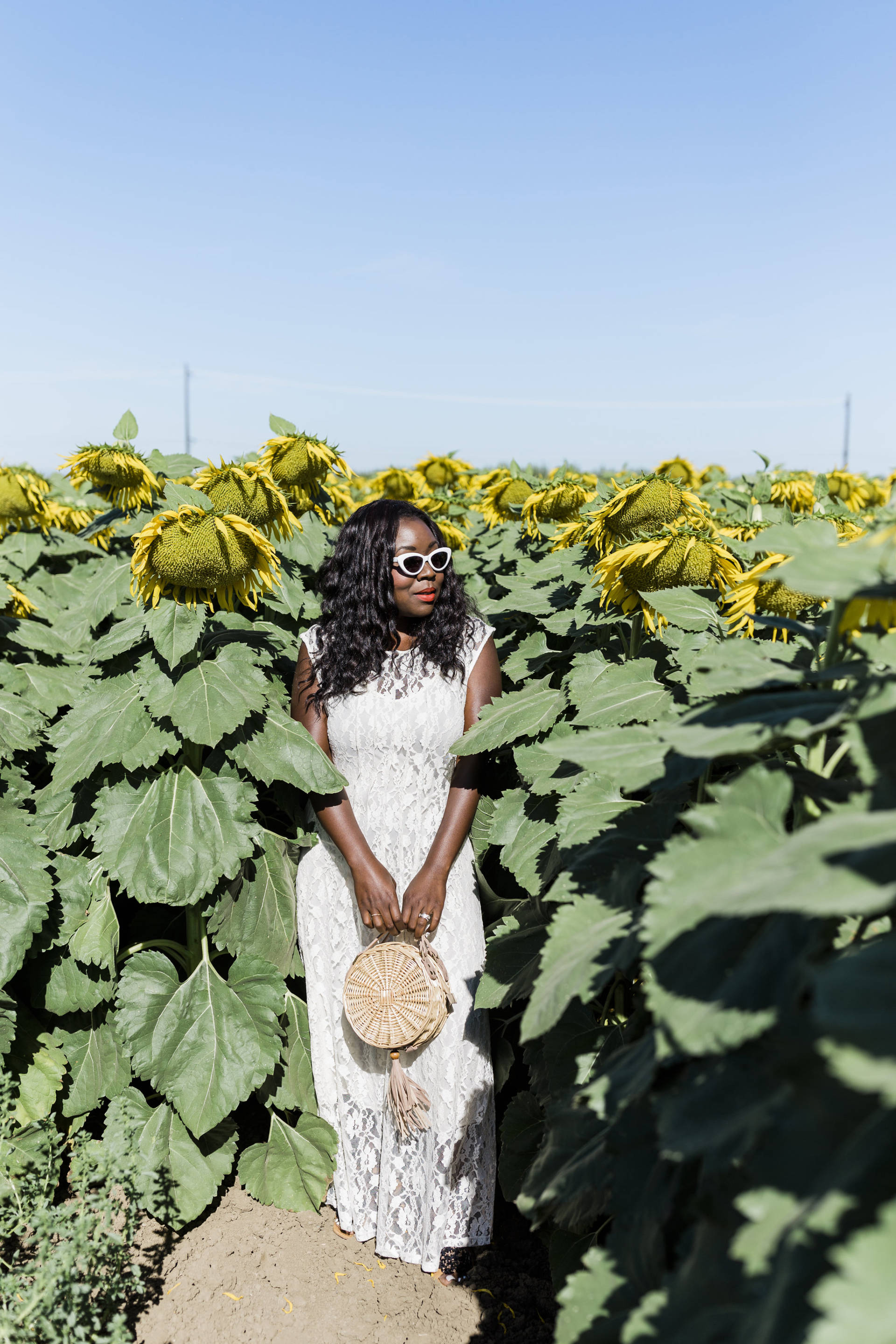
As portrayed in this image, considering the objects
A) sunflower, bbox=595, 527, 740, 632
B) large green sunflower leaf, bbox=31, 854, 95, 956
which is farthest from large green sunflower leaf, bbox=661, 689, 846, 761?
large green sunflower leaf, bbox=31, 854, 95, 956

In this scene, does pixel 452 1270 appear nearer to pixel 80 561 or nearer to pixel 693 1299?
pixel 693 1299

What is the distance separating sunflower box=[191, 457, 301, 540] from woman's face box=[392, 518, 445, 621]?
422 millimetres

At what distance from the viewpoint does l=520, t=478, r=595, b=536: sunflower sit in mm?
4078

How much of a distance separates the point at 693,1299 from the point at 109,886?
248cm

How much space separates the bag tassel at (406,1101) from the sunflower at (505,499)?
2.96 meters

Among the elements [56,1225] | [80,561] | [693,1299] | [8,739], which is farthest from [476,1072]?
[80,561]

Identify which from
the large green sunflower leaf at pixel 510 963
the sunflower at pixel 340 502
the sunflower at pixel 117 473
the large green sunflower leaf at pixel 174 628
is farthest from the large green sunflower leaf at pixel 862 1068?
the sunflower at pixel 340 502

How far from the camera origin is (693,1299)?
36.2 inches

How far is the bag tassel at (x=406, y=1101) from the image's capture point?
2.79m

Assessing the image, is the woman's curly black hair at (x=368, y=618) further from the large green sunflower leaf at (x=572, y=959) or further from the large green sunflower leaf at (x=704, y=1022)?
the large green sunflower leaf at (x=704, y=1022)

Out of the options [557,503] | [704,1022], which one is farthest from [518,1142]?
[557,503]

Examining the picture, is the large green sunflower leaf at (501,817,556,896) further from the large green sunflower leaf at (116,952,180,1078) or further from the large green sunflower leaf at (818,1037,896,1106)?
the large green sunflower leaf at (818,1037,896,1106)

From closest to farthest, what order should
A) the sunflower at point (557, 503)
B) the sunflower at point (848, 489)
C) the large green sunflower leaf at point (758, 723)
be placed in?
the large green sunflower leaf at point (758, 723)
the sunflower at point (557, 503)
the sunflower at point (848, 489)

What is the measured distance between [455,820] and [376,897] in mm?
322
